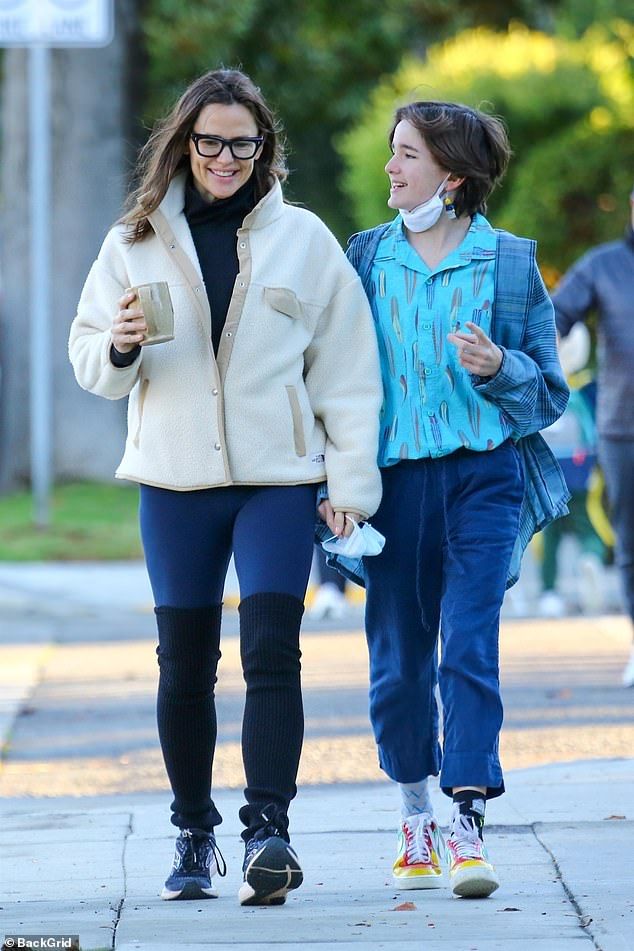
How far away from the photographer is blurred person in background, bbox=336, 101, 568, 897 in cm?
430

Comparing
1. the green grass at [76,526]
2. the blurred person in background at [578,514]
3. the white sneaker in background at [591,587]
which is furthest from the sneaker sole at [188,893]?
the green grass at [76,526]

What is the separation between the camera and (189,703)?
170 inches

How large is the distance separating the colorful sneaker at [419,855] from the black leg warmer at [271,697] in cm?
36

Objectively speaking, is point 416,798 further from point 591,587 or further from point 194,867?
point 591,587

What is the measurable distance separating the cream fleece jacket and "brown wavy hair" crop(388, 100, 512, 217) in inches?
13.2

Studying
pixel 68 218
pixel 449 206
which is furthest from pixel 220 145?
pixel 68 218

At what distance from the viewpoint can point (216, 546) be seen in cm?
430

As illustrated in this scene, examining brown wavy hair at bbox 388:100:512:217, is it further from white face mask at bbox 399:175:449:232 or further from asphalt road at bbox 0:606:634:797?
asphalt road at bbox 0:606:634:797

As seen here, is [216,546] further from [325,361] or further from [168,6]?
[168,6]

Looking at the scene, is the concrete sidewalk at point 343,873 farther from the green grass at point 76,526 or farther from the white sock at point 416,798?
the green grass at point 76,526

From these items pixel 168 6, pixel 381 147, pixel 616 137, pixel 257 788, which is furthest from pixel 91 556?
pixel 257 788

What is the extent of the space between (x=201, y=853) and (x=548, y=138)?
556 inches

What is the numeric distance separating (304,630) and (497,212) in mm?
8587

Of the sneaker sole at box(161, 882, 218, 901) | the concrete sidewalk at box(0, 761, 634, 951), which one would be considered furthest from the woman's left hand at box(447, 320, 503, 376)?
the sneaker sole at box(161, 882, 218, 901)
